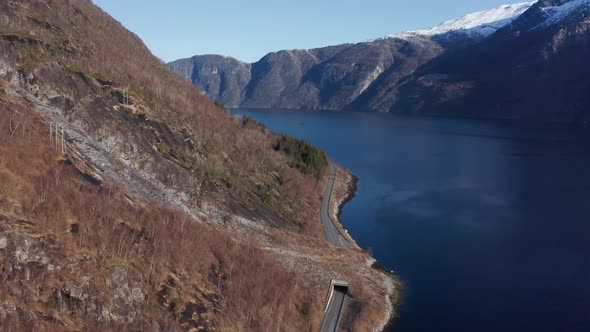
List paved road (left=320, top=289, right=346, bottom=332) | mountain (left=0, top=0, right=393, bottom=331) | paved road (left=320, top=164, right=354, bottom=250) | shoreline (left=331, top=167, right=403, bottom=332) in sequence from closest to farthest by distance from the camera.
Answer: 1. mountain (left=0, top=0, right=393, bottom=331)
2. paved road (left=320, top=289, right=346, bottom=332)
3. shoreline (left=331, top=167, right=403, bottom=332)
4. paved road (left=320, top=164, right=354, bottom=250)

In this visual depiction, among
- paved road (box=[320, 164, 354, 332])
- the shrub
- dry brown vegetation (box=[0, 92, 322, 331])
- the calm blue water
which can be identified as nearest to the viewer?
dry brown vegetation (box=[0, 92, 322, 331])

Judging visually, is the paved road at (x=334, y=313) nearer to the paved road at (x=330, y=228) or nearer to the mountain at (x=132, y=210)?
the mountain at (x=132, y=210)

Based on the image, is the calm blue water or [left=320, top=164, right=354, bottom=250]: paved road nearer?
the calm blue water

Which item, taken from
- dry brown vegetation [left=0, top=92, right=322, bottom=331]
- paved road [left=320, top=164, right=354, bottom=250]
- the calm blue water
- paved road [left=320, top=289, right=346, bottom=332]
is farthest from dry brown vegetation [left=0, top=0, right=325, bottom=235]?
paved road [left=320, top=289, right=346, bottom=332]

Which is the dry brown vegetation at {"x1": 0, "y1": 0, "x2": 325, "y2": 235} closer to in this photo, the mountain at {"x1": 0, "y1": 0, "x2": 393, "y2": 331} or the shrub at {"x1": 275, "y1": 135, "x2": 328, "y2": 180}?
the mountain at {"x1": 0, "y1": 0, "x2": 393, "y2": 331}

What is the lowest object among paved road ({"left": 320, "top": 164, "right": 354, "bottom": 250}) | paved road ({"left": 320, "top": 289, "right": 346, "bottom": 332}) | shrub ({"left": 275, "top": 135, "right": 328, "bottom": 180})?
paved road ({"left": 320, "top": 289, "right": 346, "bottom": 332})

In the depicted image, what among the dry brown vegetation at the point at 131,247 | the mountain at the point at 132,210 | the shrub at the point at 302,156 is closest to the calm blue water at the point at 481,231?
the mountain at the point at 132,210
